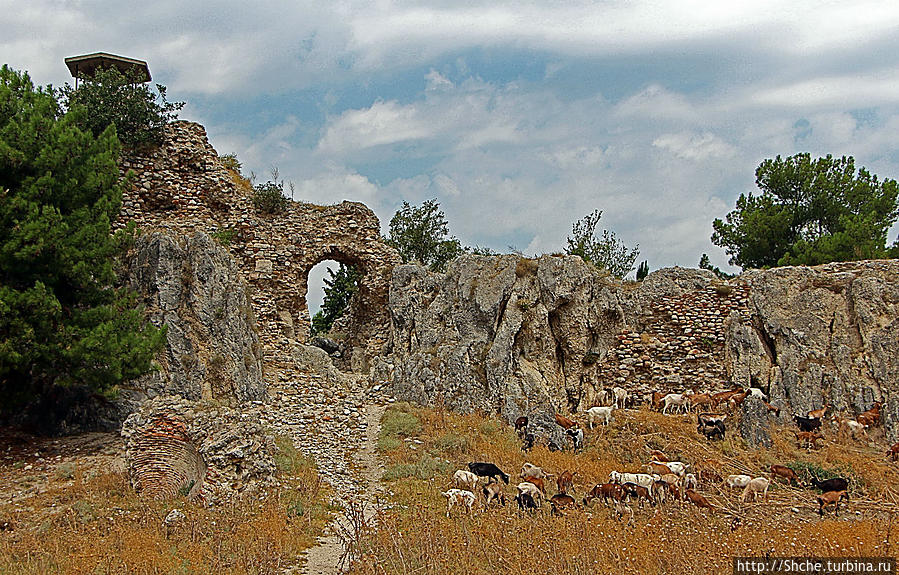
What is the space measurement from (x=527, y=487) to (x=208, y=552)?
212 inches

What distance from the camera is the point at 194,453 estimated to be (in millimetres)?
12609

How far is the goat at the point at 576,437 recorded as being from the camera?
15969mm

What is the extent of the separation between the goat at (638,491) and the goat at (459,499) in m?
2.76

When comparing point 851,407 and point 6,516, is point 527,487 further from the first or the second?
point 851,407

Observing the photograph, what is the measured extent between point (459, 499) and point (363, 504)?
5.98 feet

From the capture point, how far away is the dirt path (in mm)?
9312

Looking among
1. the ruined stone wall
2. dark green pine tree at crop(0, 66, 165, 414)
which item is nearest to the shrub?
the ruined stone wall

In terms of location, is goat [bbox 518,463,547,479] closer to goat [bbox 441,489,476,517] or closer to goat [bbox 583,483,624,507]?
goat [bbox 583,483,624,507]

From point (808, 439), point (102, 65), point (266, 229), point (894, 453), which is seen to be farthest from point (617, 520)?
point (102, 65)

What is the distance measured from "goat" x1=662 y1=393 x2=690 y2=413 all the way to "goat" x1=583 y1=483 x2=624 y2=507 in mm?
7991

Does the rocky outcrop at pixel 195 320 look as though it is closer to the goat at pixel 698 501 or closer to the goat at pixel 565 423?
the goat at pixel 565 423

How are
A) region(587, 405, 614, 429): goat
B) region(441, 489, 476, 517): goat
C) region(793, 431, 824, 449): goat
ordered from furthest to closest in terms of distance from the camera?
1. region(587, 405, 614, 429): goat
2. region(793, 431, 824, 449): goat
3. region(441, 489, 476, 517): goat

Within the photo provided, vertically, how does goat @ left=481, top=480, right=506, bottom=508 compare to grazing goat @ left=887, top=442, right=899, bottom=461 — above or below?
below

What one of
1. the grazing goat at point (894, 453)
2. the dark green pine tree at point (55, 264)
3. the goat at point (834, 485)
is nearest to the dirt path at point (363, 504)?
the dark green pine tree at point (55, 264)
